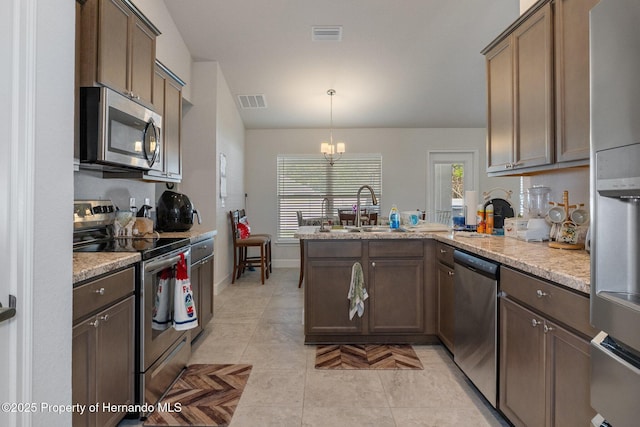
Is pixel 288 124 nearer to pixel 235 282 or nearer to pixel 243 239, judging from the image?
pixel 243 239

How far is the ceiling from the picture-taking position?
3.78 m

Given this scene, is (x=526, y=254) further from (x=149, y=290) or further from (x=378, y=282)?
(x=149, y=290)

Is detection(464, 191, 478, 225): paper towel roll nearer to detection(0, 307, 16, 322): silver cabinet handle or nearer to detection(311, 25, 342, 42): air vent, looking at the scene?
detection(311, 25, 342, 42): air vent

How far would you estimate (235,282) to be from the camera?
5.18 meters

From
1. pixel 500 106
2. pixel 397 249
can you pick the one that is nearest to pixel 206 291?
pixel 397 249

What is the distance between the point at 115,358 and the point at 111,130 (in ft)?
3.87

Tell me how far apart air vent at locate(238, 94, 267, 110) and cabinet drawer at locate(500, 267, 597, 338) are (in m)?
4.55

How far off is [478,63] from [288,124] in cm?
313

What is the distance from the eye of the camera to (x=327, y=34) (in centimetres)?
409

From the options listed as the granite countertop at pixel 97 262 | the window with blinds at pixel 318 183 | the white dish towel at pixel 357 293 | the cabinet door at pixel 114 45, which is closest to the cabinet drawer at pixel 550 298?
the white dish towel at pixel 357 293

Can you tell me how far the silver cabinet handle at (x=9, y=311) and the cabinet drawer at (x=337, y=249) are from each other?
2082 millimetres

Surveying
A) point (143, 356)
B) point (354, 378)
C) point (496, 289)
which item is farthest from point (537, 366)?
point (143, 356)

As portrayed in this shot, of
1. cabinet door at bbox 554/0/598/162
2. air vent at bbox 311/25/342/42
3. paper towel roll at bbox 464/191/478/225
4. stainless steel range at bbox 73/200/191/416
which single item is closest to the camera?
cabinet door at bbox 554/0/598/162

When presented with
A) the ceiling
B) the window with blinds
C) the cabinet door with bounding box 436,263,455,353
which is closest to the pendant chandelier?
the ceiling
